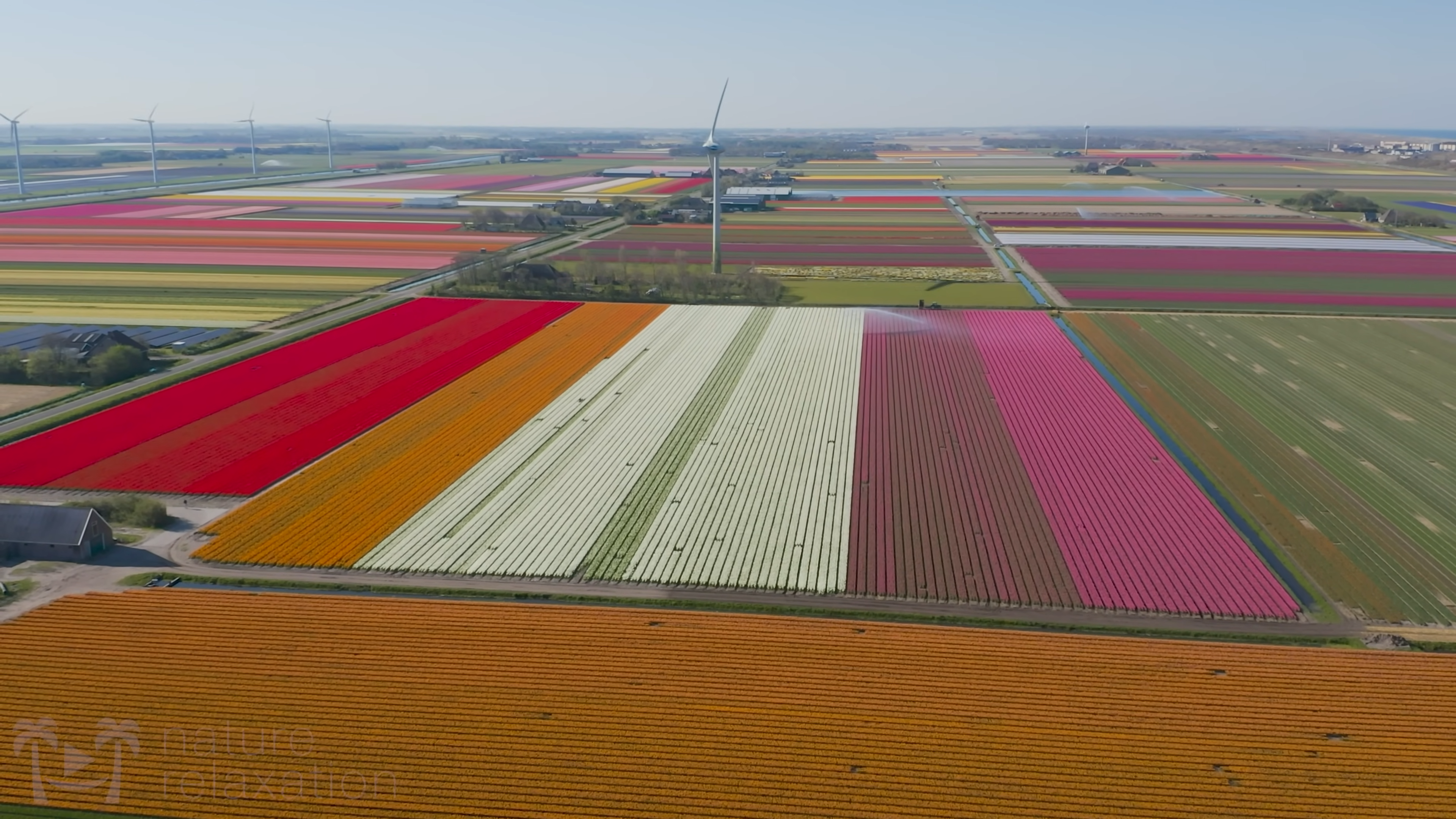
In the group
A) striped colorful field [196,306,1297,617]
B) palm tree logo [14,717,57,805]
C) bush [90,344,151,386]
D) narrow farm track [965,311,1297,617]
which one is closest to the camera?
palm tree logo [14,717,57,805]

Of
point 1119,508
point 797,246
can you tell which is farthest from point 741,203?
point 1119,508

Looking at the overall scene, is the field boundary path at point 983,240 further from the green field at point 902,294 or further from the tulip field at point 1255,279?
the green field at point 902,294

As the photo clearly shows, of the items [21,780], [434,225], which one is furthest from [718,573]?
[434,225]

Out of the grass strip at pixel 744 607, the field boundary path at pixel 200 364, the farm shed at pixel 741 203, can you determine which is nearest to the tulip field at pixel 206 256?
the field boundary path at pixel 200 364

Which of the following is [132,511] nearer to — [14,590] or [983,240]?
[14,590]

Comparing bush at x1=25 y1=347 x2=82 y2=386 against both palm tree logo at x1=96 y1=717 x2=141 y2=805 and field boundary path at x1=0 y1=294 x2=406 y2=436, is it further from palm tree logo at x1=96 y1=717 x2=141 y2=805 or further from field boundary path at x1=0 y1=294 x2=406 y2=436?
palm tree logo at x1=96 y1=717 x2=141 y2=805

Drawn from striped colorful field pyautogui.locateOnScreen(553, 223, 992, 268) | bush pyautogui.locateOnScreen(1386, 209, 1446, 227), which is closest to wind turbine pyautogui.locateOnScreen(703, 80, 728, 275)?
striped colorful field pyautogui.locateOnScreen(553, 223, 992, 268)
